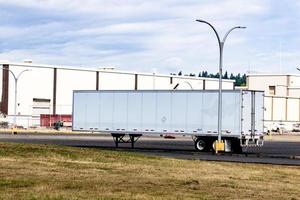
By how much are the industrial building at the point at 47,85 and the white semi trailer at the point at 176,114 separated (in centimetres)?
5732

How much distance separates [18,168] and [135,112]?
27.0 m

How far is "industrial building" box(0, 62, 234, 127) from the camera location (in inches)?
4301

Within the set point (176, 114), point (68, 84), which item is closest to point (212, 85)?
point (68, 84)

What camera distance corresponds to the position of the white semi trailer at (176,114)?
40781mm

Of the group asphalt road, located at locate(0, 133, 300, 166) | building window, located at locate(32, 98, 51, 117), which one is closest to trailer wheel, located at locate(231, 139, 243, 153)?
asphalt road, located at locate(0, 133, 300, 166)

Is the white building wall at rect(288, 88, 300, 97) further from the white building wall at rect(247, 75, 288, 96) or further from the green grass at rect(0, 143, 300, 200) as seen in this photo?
the green grass at rect(0, 143, 300, 200)

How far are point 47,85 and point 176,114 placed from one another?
74.4 meters

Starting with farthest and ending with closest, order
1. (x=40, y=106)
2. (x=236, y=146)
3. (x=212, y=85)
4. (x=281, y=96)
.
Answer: (x=212, y=85), (x=281, y=96), (x=40, y=106), (x=236, y=146)

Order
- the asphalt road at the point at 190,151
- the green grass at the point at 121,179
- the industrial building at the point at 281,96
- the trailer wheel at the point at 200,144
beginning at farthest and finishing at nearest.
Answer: the industrial building at the point at 281,96
the trailer wheel at the point at 200,144
the asphalt road at the point at 190,151
the green grass at the point at 121,179

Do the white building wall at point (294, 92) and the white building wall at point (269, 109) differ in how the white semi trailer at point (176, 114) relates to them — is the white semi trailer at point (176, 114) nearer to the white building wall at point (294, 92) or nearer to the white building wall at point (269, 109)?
the white building wall at point (269, 109)

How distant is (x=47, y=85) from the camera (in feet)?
377

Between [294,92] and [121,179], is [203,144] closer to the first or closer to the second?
[121,179]

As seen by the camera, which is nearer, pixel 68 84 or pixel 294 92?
pixel 68 84

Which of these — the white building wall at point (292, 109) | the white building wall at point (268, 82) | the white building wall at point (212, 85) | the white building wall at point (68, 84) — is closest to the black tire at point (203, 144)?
the white building wall at point (68, 84)
